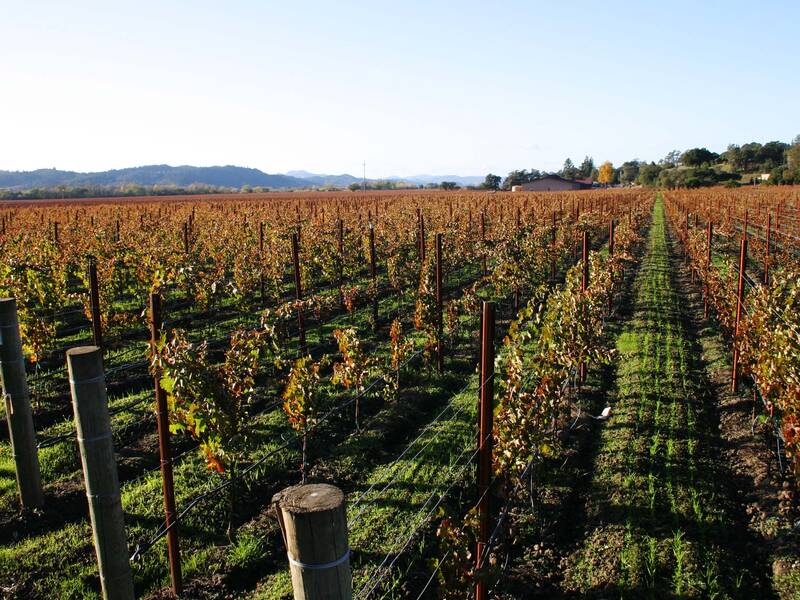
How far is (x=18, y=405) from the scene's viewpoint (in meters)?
5.95

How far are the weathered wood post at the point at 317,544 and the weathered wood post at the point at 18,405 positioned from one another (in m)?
5.04

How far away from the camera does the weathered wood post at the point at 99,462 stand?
288 cm

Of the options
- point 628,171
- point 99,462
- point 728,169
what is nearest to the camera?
point 99,462

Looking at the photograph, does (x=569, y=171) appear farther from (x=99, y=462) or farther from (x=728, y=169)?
(x=99, y=462)

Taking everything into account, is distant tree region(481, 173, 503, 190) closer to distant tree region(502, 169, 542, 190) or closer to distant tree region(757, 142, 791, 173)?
distant tree region(502, 169, 542, 190)

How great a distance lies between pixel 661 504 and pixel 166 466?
5.04 m

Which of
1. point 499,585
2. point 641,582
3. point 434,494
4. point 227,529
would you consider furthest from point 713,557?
point 227,529

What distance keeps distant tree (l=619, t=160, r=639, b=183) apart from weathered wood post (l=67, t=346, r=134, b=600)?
450 feet

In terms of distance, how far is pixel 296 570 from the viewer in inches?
75.5

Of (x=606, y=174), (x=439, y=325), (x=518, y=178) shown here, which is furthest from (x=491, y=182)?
(x=439, y=325)

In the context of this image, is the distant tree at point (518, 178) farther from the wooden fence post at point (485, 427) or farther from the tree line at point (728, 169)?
the wooden fence post at point (485, 427)

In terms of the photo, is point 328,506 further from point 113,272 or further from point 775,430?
point 113,272

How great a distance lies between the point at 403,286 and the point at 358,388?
23.2 feet

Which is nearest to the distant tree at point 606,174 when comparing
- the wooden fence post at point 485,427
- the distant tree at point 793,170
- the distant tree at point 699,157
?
the distant tree at point 699,157
